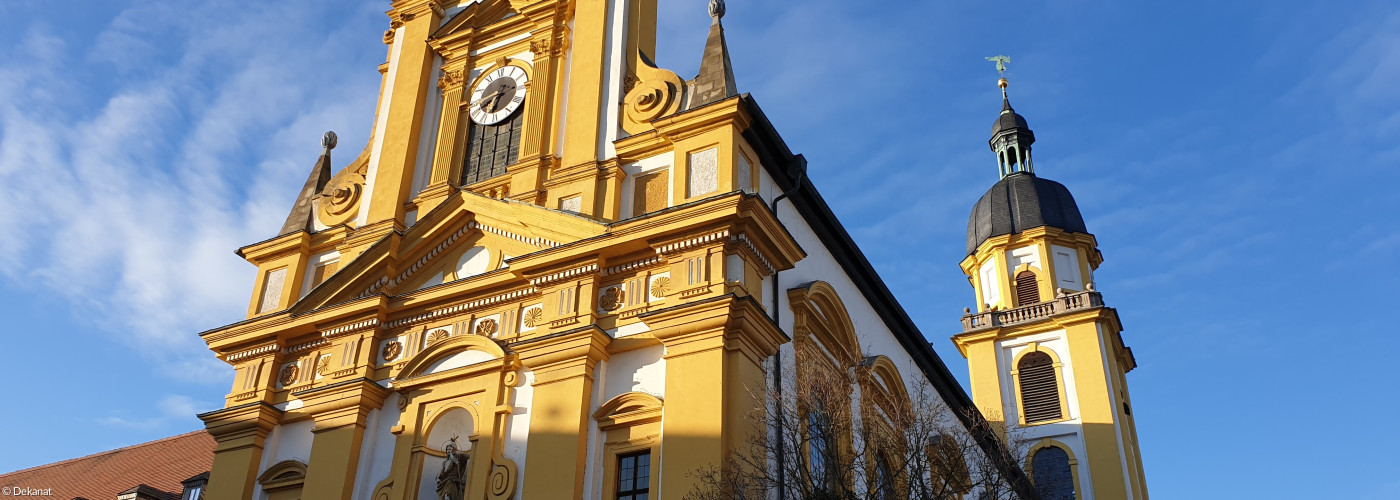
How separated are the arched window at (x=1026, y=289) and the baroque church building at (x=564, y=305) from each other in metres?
11.3

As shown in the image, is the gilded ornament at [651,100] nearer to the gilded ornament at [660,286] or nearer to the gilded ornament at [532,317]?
the gilded ornament at [660,286]

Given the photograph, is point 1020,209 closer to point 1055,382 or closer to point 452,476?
point 1055,382

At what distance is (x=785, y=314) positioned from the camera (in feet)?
55.4

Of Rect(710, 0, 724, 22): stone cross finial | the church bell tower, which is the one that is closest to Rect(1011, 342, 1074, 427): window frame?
the church bell tower

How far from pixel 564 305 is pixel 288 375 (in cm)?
554

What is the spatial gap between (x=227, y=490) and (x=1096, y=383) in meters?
22.6

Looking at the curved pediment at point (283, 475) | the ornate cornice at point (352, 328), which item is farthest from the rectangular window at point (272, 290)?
the curved pediment at point (283, 475)

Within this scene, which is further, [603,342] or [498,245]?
[498,245]

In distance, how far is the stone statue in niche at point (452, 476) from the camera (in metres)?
16.0

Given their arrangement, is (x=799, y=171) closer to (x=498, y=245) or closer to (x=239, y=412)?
(x=498, y=245)

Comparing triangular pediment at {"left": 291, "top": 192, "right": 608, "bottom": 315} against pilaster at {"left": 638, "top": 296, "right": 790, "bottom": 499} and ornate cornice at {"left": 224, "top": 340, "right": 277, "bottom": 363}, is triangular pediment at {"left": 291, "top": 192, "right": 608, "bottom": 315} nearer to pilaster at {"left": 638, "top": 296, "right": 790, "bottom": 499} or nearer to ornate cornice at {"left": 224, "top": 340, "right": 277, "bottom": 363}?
ornate cornice at {"left": 224, "top": 340, "right": 277, "bottom": 363}

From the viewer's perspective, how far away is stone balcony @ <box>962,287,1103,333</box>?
33.0m

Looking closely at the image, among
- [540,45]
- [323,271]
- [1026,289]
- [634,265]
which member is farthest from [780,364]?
[1026,289]

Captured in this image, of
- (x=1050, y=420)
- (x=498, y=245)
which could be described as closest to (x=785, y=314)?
(x=498, y=245)
